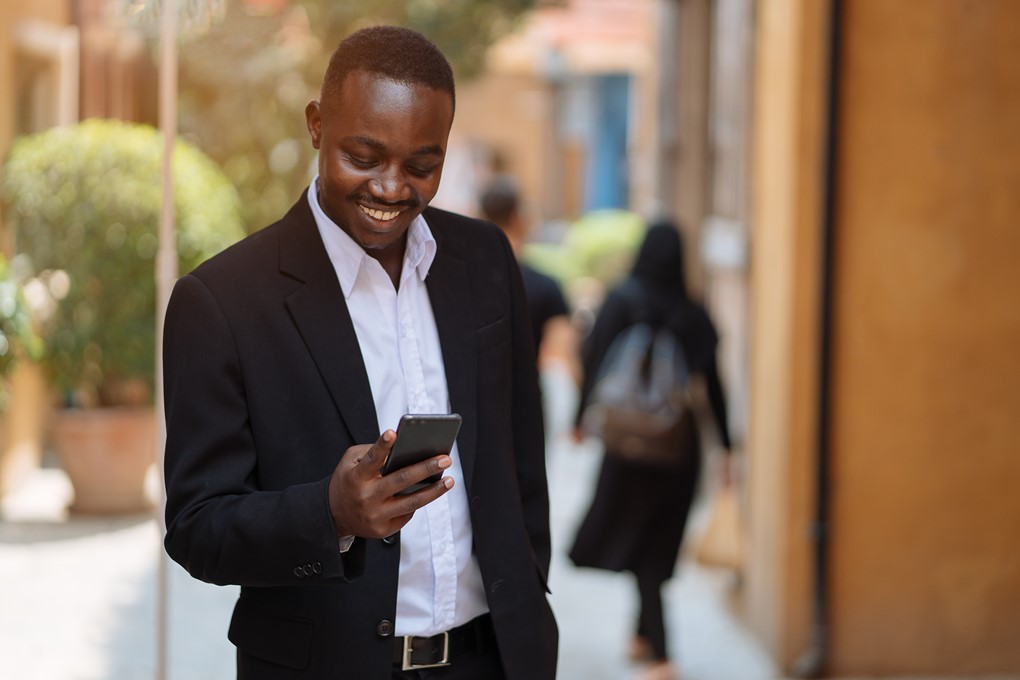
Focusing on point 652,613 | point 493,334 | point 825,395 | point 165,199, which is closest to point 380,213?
point 493,334

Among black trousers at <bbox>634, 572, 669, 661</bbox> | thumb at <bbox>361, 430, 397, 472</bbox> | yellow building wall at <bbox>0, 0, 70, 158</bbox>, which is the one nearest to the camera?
thumb at <bbox>361, 430, 397, 472</bbox>

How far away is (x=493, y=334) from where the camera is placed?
244cm

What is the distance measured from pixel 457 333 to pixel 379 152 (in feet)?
1.16

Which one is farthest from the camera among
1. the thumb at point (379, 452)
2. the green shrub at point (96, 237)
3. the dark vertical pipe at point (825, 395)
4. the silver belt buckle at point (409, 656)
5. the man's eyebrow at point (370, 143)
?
the green shrub at point (96, 237)

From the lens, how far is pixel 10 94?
29.0ft

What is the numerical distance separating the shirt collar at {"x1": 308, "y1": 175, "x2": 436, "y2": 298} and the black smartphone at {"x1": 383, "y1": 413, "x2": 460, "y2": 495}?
0.42 metres

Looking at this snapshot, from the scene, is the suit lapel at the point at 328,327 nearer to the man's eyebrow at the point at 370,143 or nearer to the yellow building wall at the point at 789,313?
the man's eyebrow at the point at 370,143

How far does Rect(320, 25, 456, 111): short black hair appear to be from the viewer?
2.20m

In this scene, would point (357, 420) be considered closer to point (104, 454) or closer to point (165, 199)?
point (165, 199)

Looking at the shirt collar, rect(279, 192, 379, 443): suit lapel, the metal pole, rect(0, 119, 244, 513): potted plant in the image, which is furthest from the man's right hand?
rect(0, 119, 244, 513): potted plant

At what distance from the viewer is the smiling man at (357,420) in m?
2.09

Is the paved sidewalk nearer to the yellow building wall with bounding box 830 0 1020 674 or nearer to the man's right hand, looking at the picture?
the yellow building wall with bounding box 830 0 1020 674

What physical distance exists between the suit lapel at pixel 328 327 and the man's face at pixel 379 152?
3.8 inches

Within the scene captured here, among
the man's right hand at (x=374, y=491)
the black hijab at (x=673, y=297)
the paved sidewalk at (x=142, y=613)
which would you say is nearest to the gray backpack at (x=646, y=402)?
the black hijab at (x=673, y=297)
